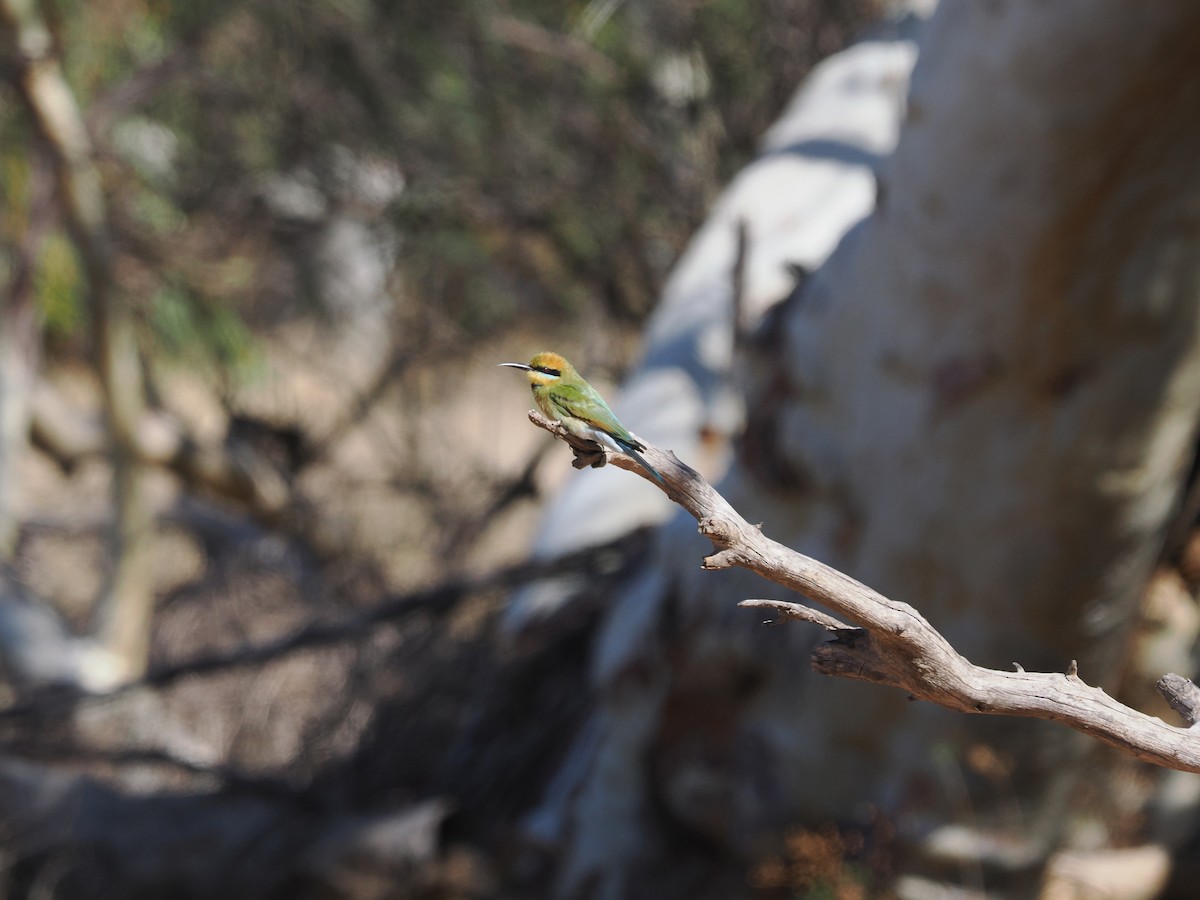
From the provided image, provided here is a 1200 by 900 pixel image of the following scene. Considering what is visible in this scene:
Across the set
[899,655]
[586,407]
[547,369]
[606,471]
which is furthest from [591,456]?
[606,471]

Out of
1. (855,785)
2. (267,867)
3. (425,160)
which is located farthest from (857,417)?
(425,160)

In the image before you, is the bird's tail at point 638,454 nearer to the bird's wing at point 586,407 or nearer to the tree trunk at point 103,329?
the bird's wing at point 586,407

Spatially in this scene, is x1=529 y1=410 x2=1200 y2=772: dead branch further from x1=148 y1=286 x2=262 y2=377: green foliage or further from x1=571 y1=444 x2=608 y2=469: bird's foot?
x1=148 y1=286 x2=262 y2=377: green foliage

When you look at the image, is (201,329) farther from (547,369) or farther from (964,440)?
(547,369)

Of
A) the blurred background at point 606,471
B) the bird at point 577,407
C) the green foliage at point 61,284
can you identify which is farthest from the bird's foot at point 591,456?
the green foliage at point 61,284

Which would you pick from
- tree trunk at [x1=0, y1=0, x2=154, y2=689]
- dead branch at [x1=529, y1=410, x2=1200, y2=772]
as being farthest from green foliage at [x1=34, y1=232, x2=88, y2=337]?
dead branch at [x1=529, y1=410, x2=1200, y2=772]

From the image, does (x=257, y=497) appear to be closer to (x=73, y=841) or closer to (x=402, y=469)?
(x=402, y=469)
